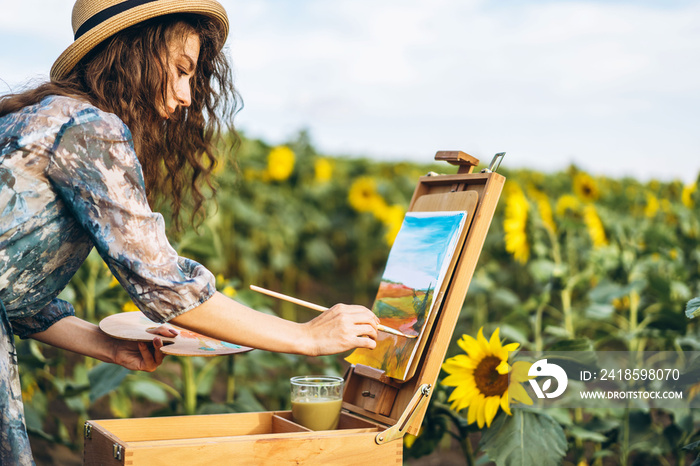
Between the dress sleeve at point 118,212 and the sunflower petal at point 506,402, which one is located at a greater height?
the dress sleeve at point 118,212

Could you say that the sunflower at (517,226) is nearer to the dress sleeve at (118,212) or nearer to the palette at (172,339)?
the palette at (172,339)

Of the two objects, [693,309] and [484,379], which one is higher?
[693,309]

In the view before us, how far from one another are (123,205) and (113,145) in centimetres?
12

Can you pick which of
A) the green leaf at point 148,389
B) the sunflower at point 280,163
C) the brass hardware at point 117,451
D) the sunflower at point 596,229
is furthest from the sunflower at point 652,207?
the brass hardware at point 117,451

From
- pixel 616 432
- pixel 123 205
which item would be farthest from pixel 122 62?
pixel 616 432

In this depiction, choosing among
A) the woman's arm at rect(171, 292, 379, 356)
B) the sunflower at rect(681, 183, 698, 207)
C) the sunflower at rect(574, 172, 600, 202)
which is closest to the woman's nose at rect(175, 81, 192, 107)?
the woman's arm at rect(171, 292, 379, 356)

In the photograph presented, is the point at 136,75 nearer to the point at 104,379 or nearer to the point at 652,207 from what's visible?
the point at 104,379

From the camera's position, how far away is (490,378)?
6.24ft

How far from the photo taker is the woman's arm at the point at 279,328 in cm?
139

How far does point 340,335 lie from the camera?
146 centimetres

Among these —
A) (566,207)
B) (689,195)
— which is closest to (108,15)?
(566,207)

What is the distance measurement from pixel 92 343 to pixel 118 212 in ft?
1.99

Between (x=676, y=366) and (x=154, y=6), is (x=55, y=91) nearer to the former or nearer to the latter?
(x=154, y=6)

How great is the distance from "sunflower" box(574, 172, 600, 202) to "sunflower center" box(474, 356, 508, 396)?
3.22 metres
